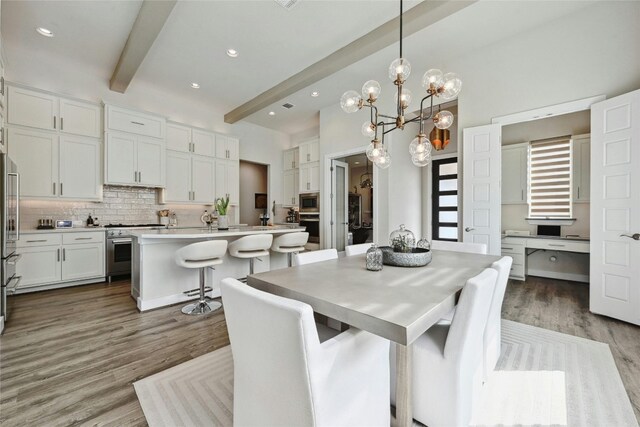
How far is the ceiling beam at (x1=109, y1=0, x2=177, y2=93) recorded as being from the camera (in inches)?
108

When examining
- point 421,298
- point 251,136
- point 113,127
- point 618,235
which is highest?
point 251,136

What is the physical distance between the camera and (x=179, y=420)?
1.44 meters

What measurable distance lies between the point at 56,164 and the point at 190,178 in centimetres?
190

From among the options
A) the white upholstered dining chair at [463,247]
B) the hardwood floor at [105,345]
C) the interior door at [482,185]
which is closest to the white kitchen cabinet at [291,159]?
the interior door at [482,185]

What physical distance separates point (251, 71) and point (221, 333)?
12.4 ft

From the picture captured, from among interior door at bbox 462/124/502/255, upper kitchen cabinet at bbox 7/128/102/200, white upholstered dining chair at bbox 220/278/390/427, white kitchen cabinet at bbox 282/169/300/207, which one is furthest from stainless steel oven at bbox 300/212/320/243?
white upholstered dining chair at bbox 220/278/390/427

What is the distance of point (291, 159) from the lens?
6871 mm

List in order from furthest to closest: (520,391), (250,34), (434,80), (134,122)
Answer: (134,122), (250,34), (434,80), (520,391)

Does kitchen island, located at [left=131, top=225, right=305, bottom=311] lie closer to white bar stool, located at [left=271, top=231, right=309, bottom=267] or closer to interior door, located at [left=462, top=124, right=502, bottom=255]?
white bar stool, located at [left=271, top=231, right=309, bottom=267]

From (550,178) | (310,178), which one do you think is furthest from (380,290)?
(310,178)

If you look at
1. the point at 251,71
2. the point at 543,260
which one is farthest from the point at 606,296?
the point at 251,71

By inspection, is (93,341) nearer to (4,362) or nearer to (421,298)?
(4,362)

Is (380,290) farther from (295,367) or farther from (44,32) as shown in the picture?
(44,32)

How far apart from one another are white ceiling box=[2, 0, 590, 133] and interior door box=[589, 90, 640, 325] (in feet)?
4.51
